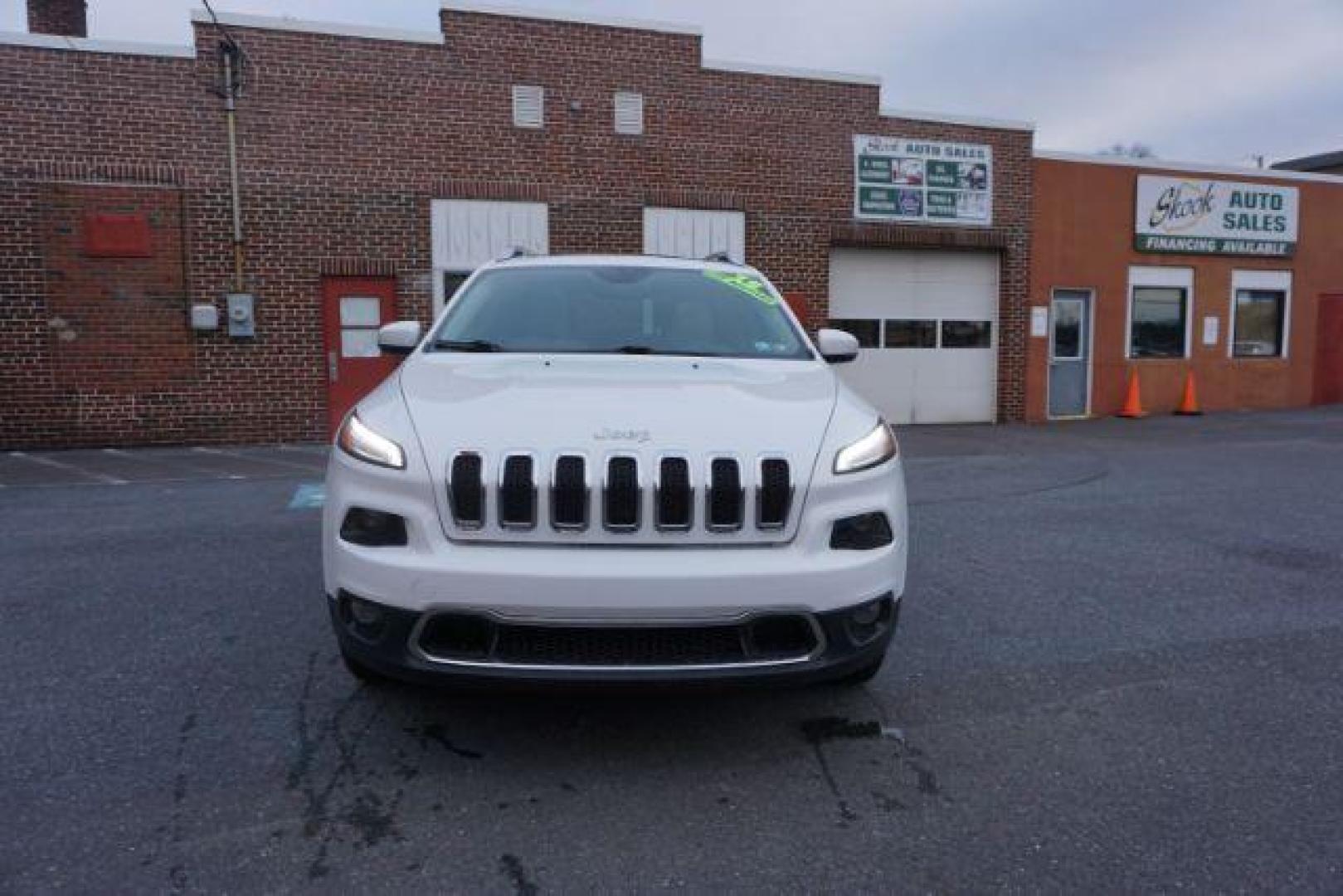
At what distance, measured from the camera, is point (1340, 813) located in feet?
8.73

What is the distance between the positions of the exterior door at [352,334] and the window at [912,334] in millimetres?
7590

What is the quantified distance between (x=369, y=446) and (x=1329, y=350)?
2090cm

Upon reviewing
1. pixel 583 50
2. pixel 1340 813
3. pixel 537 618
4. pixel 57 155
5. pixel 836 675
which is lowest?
pixel 1340 813

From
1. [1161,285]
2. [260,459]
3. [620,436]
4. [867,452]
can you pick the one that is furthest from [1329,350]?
[620,436]

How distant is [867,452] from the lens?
2.94 m

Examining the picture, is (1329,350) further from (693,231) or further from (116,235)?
(116,235)

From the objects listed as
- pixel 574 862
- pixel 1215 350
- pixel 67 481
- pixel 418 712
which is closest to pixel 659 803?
pixel 574 862

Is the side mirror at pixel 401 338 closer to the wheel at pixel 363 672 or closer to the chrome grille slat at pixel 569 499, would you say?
the wheel at pixel 363 672

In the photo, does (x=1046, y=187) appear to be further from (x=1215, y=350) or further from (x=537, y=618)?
(x=537, y=618)

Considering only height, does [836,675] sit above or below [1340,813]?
above

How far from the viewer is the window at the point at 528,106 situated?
40.8 feet

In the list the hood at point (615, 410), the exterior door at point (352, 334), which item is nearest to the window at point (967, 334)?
the exterior door at point (352, 334)

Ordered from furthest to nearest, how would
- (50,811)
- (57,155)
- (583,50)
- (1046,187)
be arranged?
(1046,187), (583,50), (57,155), (50,811)

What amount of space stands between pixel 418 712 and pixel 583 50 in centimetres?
1124
